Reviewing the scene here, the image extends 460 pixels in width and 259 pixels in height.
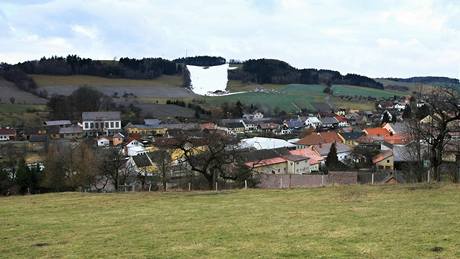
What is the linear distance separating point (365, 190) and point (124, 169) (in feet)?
110

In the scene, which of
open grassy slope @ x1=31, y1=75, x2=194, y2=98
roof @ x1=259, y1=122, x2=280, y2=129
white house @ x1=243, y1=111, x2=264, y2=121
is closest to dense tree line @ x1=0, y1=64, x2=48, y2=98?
open grassy slope @ x1=31, y1=75, x2=194, y2=98

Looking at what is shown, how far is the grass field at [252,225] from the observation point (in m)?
11.0

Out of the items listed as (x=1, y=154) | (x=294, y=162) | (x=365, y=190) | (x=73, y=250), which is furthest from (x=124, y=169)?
(x=73, y=250)

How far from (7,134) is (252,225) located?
92608 mm

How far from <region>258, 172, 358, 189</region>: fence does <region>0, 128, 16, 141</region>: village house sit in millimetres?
72412

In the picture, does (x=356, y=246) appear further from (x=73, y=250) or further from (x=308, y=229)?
(x=73, y=250)

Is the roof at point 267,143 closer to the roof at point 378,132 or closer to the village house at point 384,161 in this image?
the village house at point 384,161

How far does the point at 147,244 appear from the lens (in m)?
12.3

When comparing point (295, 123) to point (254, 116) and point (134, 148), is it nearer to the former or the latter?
point (254, 116)

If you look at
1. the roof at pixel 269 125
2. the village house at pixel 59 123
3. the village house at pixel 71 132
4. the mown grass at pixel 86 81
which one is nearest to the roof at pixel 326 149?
the roof at pixel 269 125

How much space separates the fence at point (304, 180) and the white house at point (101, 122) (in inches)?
3195

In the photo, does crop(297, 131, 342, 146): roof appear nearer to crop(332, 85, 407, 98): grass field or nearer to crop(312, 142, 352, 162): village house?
crop(312, 142, 352, 162): village house

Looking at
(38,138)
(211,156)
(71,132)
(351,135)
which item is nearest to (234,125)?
(351,135)

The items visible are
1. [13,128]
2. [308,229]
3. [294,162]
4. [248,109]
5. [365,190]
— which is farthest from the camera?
[248,109]
